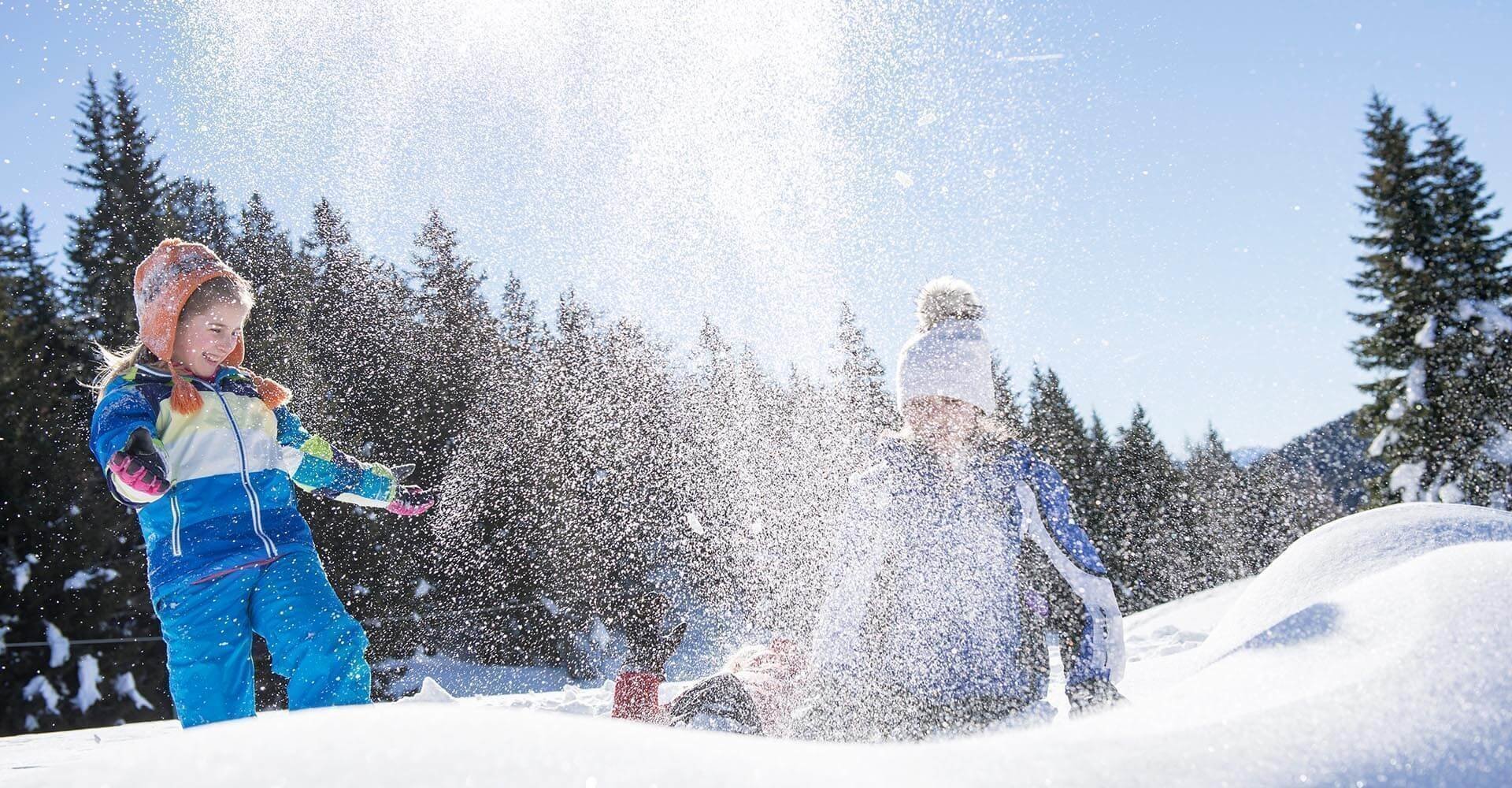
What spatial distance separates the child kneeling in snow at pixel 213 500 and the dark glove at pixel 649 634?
969 millimetres

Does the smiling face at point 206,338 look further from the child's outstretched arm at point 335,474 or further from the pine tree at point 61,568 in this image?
the pine tree at point 61,568

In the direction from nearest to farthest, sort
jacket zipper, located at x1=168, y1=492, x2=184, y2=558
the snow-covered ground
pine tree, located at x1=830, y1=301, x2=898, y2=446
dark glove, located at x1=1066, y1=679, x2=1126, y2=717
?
1. the snow-covered ground
2. dark glove, located at x1=1066, y1=679, x2=1126, y2=717
3. jacket zipper, located at x1=168, y1=492, x2=184, y2=558
4. pine tree, located at x1=830, y1=301, x2=898, y2=446

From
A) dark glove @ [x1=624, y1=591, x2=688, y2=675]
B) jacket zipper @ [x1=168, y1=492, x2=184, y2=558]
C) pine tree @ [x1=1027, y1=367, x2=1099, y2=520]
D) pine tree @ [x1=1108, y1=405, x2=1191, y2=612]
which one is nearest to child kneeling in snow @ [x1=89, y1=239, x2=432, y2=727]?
jacket zipper @ [x1=168, y1=492, x2=184, y2=558]

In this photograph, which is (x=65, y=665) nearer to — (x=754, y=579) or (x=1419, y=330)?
(x=754, y=579)

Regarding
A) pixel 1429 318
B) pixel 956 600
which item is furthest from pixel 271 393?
pixel 1429 318

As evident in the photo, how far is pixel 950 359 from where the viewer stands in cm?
260

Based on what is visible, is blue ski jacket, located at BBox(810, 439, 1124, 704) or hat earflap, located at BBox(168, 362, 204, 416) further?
hat earflap, located at BBox(168, 362, 204, 416)

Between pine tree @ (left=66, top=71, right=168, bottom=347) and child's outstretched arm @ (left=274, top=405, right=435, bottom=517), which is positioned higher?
pine tree @ (left=66, top=71, right=168, bottom=347)

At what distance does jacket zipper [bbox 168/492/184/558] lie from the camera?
285cm

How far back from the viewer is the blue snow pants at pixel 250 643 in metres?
2.73

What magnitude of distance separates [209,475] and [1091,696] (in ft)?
9.83

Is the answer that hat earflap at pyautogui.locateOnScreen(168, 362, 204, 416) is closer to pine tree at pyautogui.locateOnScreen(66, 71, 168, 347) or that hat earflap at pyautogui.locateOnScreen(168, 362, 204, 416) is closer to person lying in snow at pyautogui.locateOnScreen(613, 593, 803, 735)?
person lying in snow at pyautogui.locateOnScreen(613, 593, 803, 735)

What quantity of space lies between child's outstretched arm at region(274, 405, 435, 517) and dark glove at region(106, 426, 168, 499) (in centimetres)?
58

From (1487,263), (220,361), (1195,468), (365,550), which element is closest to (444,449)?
(365,550)
